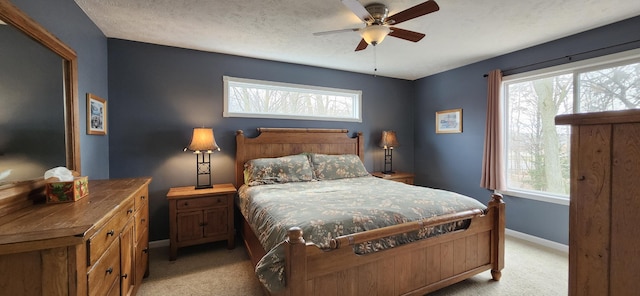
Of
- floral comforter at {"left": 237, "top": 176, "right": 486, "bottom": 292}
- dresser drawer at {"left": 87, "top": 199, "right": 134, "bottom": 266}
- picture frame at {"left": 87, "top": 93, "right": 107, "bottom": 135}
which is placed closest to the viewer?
dresser drawer at {"left": 87, "top": 199, "right": 134, "bottom": 266}

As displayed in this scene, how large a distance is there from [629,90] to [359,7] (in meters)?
2.81

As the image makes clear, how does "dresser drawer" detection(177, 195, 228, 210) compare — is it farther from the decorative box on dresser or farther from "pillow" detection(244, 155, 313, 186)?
the decorative box on dresser

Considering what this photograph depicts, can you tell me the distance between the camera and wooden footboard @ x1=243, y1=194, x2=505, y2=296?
1.47m

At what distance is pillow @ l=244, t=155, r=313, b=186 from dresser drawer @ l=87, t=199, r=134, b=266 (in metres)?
1.48

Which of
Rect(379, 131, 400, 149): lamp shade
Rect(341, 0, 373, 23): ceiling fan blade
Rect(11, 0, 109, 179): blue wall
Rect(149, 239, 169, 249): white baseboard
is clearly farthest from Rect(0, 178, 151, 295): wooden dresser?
Rect(379, 131, 400, 149): lamp shade

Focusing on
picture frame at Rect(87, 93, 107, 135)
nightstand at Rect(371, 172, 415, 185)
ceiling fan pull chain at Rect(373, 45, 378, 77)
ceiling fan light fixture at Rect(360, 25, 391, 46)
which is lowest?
nightstand at Rect(371, 172, 415, 185)

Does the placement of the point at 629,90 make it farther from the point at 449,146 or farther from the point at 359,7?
the point at 359,7

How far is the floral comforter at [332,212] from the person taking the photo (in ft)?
5.29

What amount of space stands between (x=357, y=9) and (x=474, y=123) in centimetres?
286

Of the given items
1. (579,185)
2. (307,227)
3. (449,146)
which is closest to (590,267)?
(579,185)

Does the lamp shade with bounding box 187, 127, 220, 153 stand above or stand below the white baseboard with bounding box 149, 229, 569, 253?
above

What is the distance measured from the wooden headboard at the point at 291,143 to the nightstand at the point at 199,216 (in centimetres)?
51

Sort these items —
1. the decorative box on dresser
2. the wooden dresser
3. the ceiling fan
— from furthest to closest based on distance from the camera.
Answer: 1. the ceiling fan
2. the wooden dresser
3. the decorative box on dresser

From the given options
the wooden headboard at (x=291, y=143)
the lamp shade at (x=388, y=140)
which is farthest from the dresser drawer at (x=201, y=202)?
the lamp shade at (x=388, y=140)
